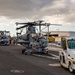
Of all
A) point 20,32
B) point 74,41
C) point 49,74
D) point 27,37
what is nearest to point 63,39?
point 74,41

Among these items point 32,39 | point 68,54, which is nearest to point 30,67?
point 68,54

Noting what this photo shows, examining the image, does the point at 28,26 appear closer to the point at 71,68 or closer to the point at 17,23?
the point at 17,23

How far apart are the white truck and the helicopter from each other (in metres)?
15.2

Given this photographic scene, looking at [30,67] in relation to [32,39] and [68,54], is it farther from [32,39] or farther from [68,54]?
[32,39]

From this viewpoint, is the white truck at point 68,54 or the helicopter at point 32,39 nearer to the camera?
the white truck at point 68,54

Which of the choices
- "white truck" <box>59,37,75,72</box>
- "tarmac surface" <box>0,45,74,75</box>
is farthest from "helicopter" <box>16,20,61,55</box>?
"white truck" <box>59,37,75,72</box>

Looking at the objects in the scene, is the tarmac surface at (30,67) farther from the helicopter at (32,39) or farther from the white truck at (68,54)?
the helicopter at (32,39)

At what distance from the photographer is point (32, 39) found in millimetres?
36500

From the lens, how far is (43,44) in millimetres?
34125

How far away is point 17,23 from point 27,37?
295cm

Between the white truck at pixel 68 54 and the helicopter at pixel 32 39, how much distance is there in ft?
49.8

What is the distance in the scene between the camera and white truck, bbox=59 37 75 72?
53.2ft

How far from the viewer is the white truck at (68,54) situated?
16225 mm

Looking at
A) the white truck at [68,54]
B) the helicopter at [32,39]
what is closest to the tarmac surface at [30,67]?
the white truck at [68,54]
